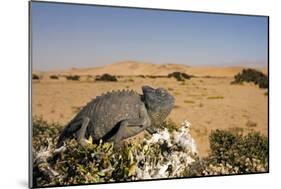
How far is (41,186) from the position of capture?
2895 millimetres

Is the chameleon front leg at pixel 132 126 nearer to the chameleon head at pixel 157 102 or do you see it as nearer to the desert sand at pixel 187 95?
the chameleon head at pixel 157 102

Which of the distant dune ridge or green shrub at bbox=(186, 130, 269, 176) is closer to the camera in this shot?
the distant dune ridge

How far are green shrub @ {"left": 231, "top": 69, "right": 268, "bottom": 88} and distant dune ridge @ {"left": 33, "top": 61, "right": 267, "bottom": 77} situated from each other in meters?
0.04

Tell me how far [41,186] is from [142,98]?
2.56ft

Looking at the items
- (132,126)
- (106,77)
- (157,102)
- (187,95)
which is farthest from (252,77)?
(106,77)

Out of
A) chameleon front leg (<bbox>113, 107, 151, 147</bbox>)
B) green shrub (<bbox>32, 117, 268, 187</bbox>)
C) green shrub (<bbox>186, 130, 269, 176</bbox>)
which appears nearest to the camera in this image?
green shrub (<bbox>32, 117, 268, 187</bbox>)

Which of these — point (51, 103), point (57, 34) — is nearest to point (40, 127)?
point (51, 103)

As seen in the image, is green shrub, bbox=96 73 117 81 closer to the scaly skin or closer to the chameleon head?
the scaly skin

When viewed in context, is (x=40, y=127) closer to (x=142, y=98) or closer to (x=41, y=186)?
(x=41, y=186)

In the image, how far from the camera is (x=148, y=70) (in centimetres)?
311

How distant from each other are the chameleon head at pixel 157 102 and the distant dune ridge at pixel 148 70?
110 mm

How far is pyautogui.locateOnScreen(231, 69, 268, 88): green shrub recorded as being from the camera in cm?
332

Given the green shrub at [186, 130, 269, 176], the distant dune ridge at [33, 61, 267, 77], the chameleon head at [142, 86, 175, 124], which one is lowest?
the green shrub at [186, 130, 269, 176]

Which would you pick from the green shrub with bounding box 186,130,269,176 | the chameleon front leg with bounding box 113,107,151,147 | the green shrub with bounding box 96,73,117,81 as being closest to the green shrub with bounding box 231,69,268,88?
the green shrub with bounding box 186,130,269,176
